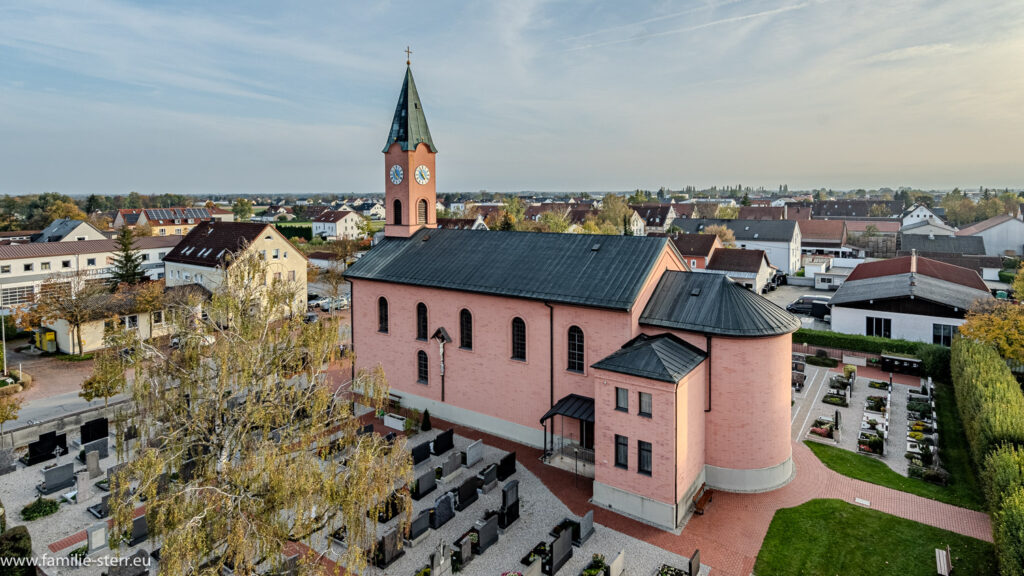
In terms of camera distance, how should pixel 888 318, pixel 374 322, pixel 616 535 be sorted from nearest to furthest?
pixel 616 535 < pixel 374 322 < pixel 888 318

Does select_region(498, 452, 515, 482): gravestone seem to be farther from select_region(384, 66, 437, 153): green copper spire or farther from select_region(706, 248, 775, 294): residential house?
select_region(706, 248, 775, 294): residential house

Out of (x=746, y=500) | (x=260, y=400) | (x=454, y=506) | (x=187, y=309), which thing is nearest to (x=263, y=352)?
(x=260, y=400)

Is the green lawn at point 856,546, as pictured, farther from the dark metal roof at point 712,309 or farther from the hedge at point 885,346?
the hedge at point 885,346

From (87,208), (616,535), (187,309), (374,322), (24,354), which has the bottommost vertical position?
(616,535)

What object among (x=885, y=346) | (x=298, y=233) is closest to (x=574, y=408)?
(x=885, y=346)

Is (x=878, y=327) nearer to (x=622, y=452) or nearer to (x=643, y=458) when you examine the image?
(x=643, y=458)

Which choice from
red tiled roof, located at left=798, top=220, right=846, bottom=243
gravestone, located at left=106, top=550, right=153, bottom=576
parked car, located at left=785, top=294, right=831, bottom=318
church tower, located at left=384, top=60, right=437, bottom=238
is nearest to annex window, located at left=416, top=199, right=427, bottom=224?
church tower, located at left=384, top=60, right=437, bottom=238

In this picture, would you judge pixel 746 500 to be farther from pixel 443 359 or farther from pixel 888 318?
pixel 888 318

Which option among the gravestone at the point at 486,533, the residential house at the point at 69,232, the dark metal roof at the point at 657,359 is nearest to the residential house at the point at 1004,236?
the dark metal roof at the point at 657,359
